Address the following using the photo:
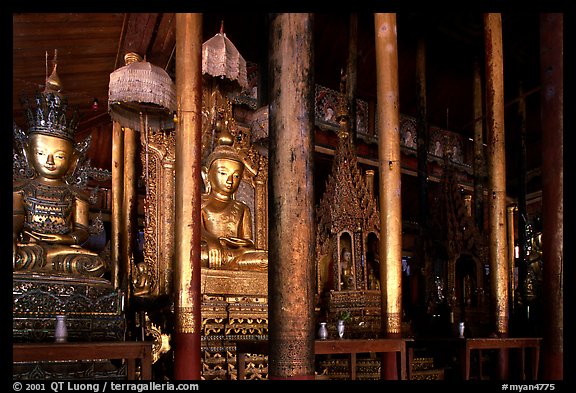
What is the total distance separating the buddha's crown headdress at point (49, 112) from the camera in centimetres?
529

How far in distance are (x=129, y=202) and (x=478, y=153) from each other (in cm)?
539

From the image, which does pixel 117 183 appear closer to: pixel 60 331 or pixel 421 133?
pixel 60 331

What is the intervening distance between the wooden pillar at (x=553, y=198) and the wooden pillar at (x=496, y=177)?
3.46 metres

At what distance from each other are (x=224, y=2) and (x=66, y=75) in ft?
17.6

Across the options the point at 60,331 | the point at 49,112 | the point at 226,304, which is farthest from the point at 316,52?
the point at 60,331

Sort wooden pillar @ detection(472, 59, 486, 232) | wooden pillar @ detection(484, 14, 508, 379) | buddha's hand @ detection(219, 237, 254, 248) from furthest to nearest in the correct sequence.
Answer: wooden pillar @ detection(472, 59, 486, 232), buddha's hand @ detection(219, 237, 254, 248), wooden pillar @ detection(484, 14, 508, 379)

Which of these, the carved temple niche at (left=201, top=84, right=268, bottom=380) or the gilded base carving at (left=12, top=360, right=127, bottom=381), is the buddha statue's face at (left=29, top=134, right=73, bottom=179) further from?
the gilded base carving at (left=12, top=360, right=127, bottom=381)

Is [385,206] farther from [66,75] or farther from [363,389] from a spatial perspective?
[66,75]

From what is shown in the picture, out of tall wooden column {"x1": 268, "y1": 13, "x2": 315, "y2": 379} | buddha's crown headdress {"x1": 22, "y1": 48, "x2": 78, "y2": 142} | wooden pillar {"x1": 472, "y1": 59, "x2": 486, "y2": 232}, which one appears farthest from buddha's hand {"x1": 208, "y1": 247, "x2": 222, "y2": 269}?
wooden pillar {"x1": 472, "y1": 59, "x2": 486, "y2": 232}

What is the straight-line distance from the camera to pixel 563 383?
2799 millimetres

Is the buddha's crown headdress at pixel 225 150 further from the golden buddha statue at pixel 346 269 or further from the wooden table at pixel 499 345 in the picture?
the wooden table at pixel 499 345

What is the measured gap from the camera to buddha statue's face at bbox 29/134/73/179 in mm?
5387

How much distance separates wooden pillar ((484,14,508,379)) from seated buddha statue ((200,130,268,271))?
2.46 m

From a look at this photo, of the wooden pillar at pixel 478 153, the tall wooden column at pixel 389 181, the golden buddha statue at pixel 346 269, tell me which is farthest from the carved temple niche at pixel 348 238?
the wooden pillar at pixel 478 153
